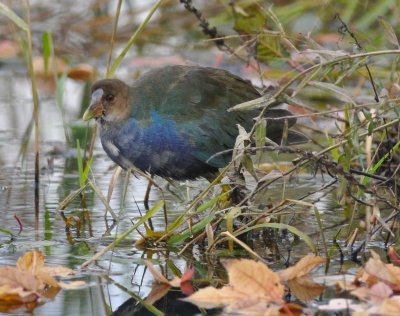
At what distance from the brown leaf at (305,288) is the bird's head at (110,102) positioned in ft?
4.38

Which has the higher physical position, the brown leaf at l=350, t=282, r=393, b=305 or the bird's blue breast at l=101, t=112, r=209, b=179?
the bird's blue breast at l=101, t=112, r=209, b=179

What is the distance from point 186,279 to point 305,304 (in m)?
0.39

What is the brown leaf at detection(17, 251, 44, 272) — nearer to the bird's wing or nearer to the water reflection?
the water reflection

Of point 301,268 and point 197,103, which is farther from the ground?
point 197,103

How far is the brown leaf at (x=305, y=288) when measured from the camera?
323 centimetres

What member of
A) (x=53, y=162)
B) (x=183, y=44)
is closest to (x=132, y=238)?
(x=53, y=162)

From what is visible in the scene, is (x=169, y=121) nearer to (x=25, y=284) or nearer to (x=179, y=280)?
(x=179, y=280)

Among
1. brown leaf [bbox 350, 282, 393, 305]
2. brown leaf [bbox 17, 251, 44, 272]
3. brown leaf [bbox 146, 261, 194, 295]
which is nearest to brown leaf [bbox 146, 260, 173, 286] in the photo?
brown leaf [bbox 146, 261, 194, 295]

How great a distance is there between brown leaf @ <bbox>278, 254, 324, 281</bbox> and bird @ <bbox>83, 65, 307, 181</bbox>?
96 cm

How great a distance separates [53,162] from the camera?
5.68m

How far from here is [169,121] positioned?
4367mm

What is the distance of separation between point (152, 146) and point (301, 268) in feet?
3.78

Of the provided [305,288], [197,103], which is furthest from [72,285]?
[197,103]

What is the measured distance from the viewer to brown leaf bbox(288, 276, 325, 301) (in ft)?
10.6
